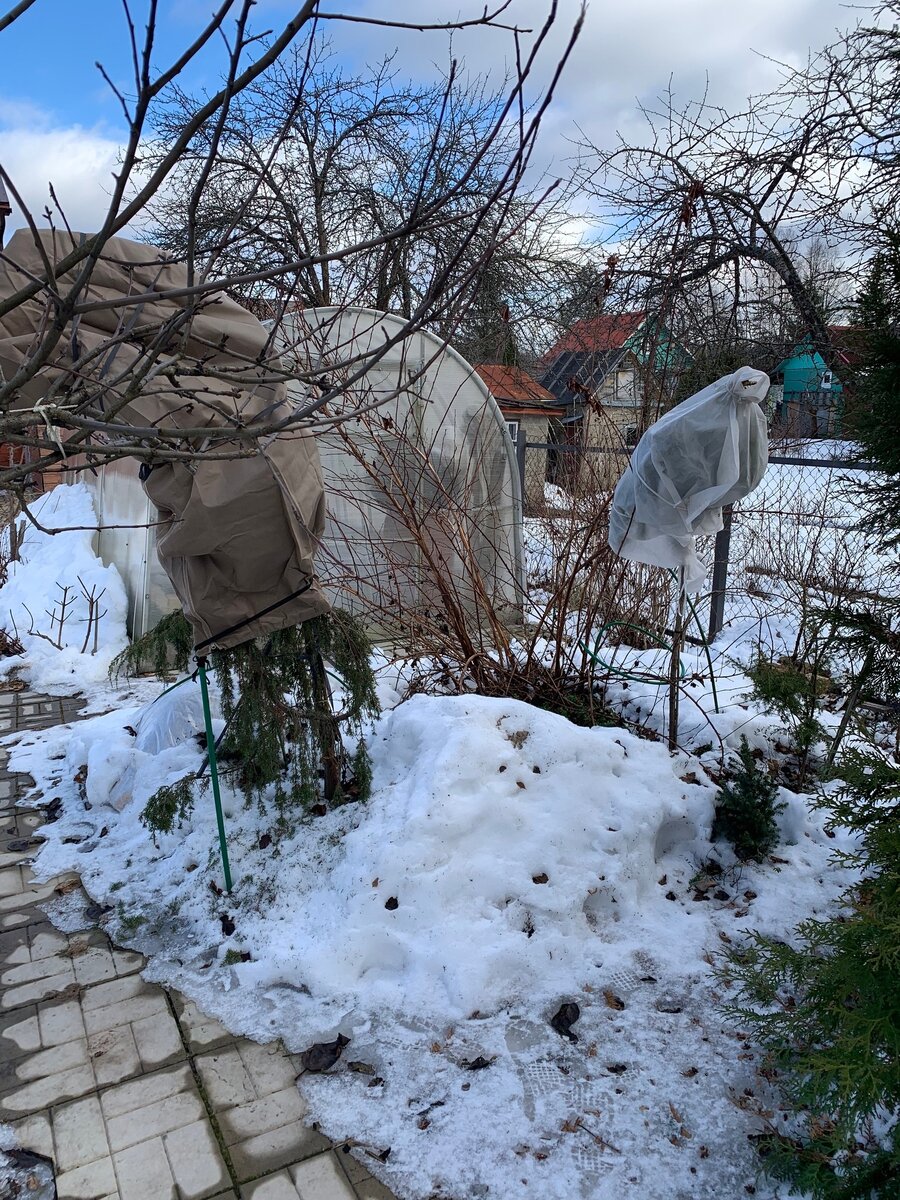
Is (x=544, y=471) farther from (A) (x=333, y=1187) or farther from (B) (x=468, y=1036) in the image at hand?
(A) (x=333, y=1187)

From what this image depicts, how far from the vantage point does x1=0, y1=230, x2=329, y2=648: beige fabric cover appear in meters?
2.87

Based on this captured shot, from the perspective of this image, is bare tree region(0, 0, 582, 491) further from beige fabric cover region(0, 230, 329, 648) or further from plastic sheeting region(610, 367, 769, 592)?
plastic sheeting region(610, 367, 769, 592)

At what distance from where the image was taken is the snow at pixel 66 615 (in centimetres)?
734

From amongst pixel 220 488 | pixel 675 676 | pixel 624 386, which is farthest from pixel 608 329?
pixel 220 488

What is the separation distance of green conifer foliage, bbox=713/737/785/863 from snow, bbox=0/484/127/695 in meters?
5.55

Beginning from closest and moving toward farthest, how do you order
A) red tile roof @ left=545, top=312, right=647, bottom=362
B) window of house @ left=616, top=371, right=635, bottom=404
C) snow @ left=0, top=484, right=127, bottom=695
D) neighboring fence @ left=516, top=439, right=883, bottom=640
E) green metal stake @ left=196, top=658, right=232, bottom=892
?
green metal stake @ left=196, top=658, right=232, bottom=892 → neighboring fence @ left=516, top=439, right=883, bottom=640 → red tile roof @ left=545, top=312, right=647, bottom=362 → window of house @ left=616, top=371, right=635, bottom=404 → snow @ left=0, top=484, right=127, bottom=695

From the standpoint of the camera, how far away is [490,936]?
310 centimetres

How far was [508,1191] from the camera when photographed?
7.23ft

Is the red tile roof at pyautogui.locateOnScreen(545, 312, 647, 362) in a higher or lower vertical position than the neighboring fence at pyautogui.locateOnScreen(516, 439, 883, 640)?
higher

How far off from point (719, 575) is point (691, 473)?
3.33 meters

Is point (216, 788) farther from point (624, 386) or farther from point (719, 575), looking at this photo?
point (719, 575)

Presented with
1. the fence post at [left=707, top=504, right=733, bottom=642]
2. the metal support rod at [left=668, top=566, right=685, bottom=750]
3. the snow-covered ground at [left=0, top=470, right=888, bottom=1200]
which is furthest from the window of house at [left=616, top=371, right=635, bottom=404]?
the snow-covered ground at [left=0, top=470, right=888, bottom=1200]

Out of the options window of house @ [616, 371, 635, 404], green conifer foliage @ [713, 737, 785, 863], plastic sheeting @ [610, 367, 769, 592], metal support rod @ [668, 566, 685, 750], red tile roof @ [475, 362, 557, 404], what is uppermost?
red tile roof @ [475, 362, 557, 404]

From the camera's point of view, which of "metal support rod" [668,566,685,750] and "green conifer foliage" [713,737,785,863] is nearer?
"green conifer foliage" [713,737,785,863]
